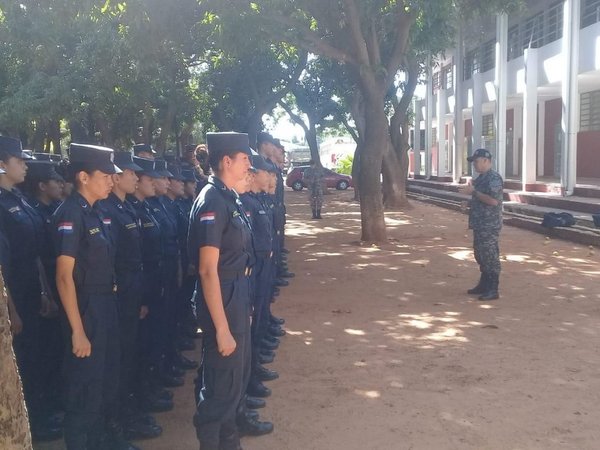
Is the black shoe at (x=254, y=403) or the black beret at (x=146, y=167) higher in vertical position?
the black beret at (x=146, y=167)

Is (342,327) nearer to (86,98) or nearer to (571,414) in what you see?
(571,414)

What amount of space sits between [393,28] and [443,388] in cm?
1009

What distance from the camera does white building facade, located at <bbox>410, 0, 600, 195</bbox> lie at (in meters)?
17.6

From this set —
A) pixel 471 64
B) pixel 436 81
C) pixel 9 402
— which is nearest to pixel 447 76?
pixel 436 81

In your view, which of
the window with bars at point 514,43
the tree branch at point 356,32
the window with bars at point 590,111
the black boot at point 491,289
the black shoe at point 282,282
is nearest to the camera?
the black boot at point 491,289

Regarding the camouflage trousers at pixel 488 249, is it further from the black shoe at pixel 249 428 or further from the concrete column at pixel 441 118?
the concrete column at pixel 441 118

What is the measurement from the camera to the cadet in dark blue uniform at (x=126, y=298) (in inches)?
163

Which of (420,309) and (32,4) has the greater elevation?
(32,4)

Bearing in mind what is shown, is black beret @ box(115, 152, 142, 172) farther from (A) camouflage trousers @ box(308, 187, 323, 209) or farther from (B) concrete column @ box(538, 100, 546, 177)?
(B) concrete column @ box(538, 100, 546, 177)

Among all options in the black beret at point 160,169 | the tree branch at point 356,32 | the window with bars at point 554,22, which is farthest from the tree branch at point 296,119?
the black beret at point 160,169

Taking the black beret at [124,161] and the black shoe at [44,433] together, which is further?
the black beret at [124,161]

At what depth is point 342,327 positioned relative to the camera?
7.06m

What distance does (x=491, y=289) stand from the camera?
817 centimetres

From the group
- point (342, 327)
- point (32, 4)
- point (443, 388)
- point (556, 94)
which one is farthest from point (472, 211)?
point (556, 94)
